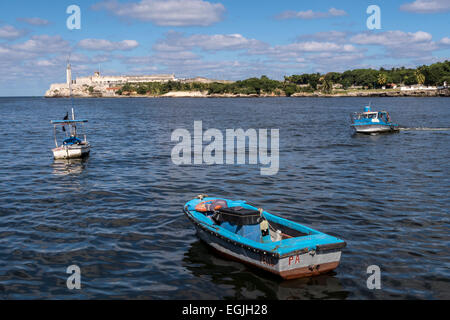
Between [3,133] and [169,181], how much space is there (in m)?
48.3

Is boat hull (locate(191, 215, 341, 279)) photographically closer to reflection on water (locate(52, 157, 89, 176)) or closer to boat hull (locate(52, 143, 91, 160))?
reflection on water (locate(52, 157, 89, 176))

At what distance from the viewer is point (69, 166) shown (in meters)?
36.4

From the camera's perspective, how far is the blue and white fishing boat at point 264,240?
47.4ft

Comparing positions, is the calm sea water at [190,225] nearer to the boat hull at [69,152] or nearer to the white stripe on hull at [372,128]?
the boat hull at [69,152]

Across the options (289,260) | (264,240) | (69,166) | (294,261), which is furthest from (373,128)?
(289,260)

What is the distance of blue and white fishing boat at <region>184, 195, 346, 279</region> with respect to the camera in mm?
14445

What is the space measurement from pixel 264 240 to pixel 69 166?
25.5 meters

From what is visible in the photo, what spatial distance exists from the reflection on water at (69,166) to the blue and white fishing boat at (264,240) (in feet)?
60.2

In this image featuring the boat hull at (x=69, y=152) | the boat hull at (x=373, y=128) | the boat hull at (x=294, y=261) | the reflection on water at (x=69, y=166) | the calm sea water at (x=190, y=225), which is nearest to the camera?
the boat hull at (x=294, y=261)

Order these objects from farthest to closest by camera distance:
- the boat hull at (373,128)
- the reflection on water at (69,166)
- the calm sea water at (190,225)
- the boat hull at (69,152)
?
the boat hull at (373,128) → the boat hull at (69,152) → the reflection on water at (69,166) → the calm sea water at (190,225)

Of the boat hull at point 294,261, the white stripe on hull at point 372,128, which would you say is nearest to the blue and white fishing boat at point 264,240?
the boat hull at point 294,261

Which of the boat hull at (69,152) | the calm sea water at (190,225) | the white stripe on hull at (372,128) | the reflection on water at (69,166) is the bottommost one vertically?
the calm sea water at (190,225)
